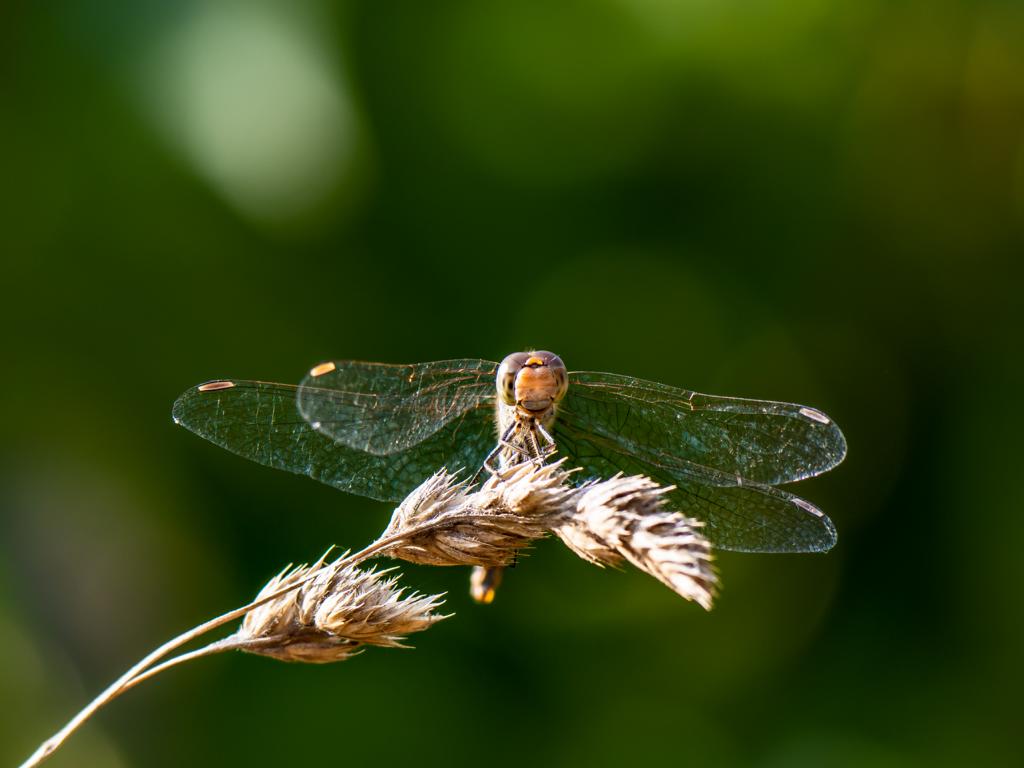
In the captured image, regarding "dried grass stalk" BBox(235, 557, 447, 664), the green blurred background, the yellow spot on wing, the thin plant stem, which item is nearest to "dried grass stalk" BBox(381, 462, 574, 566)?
the thin plant stem

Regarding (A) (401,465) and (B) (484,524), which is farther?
(A) (401,465)

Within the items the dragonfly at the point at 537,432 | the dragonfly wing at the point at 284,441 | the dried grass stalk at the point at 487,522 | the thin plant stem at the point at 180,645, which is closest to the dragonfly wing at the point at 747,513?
the dragonfly at the point at 537,432

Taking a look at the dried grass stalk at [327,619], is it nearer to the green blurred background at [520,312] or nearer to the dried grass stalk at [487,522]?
the dried grass stalk at [487,522]

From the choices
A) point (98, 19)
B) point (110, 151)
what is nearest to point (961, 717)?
point (110, 151)

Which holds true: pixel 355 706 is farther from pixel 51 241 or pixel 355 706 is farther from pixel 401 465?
pixel 51 241

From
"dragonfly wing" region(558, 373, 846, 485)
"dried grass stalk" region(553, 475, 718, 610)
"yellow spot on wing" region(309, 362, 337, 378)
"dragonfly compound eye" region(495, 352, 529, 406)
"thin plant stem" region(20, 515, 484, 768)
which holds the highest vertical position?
"yellow spot on wing" region(309, 362, 337, 378)

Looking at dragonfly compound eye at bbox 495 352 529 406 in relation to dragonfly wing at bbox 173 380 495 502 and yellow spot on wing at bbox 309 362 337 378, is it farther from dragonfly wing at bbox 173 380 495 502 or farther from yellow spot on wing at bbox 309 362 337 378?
yellow spot on wing at bbox 309 362 337 378
